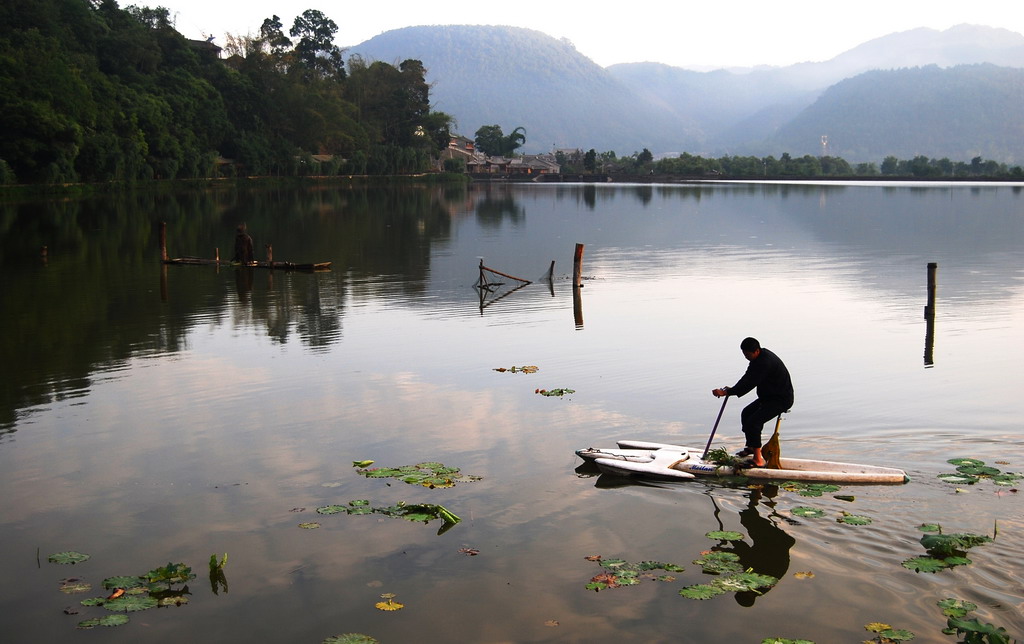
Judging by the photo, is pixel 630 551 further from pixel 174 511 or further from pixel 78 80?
pixel 78 80

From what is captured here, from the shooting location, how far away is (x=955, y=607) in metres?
8.20

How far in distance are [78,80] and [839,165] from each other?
148124 mm

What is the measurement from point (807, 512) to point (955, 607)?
229 centimetres

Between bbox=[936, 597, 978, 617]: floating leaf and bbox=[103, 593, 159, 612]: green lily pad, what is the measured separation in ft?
22.8

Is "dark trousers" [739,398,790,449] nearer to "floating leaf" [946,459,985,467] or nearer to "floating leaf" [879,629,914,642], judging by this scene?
"floating leaf" [946,459,985,467]

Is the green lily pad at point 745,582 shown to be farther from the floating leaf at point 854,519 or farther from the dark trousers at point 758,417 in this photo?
the dark trousers at point 758,417

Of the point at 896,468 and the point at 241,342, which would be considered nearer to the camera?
the point at 896,468

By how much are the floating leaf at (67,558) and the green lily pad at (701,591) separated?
19.1ft

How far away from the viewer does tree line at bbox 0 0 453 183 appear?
66875 mm

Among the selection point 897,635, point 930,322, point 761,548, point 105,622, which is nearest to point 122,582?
point 105,622

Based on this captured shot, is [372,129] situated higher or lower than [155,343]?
higher

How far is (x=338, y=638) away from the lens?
7.93 meters

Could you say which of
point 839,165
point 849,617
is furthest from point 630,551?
point 839,165

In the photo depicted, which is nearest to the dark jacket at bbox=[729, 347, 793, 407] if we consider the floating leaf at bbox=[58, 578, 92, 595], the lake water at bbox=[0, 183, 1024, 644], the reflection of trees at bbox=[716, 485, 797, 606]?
the lake water at bbox=[0, 183, 1024, 644]
